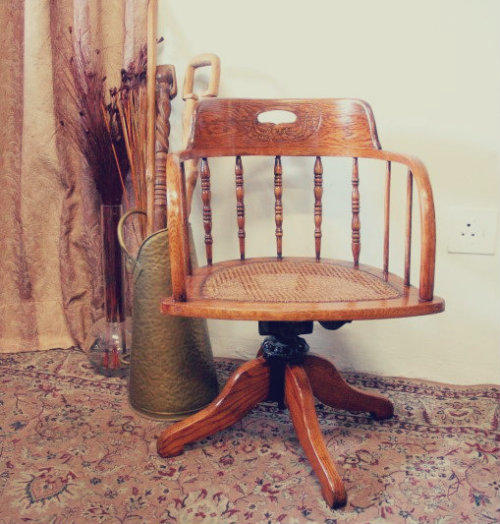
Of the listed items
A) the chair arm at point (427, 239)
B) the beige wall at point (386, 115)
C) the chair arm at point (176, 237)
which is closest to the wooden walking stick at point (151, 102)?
the beige wall at point (386, 115)

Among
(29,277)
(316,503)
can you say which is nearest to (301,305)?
(316,503)

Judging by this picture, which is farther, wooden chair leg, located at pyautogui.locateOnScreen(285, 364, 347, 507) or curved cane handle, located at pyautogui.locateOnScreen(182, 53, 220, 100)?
curved cane handle, located at pyautogui.locateOnScreen(182, 53, 220, 100)

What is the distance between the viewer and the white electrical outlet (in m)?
1.28

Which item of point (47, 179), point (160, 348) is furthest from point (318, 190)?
point (47, 179)

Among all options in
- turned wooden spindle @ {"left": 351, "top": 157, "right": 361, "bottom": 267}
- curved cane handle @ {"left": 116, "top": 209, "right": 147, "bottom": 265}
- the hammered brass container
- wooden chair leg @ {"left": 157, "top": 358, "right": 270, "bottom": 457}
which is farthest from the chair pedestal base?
curved cane handle @ {"left": 116, "top": 209, "right": 147, "bottom": 265}

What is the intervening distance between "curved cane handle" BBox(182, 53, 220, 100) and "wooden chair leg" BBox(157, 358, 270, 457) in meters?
0.67

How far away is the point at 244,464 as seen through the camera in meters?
1.02

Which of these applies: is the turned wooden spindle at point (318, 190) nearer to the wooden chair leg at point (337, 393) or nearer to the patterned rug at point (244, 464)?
the wooden chair leg at point (337, 393)

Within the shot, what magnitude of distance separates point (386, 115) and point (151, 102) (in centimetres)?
60

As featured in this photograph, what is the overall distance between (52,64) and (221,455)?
1120mm

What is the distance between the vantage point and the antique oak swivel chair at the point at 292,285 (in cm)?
84

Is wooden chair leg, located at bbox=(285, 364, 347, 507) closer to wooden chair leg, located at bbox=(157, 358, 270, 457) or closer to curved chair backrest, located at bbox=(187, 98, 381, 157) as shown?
wooden chair leg, located at bbox=(157, 358, 270, 457)

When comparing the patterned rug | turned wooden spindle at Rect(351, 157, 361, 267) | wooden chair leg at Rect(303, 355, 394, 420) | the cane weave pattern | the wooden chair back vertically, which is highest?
the wooden chair back

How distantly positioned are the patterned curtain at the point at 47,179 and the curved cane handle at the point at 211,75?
0.59 ft
